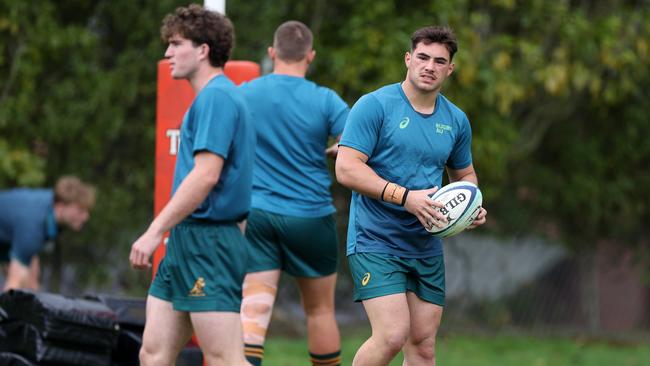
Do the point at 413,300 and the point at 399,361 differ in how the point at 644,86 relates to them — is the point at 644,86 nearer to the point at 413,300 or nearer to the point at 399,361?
the point at 399,361

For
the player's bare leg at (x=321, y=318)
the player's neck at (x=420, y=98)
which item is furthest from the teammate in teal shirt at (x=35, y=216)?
the player's neck at (x=420, y=98)

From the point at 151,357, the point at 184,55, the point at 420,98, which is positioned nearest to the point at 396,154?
the point at 420,98

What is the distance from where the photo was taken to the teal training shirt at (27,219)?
32.1 ft

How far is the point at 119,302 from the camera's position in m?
7.77

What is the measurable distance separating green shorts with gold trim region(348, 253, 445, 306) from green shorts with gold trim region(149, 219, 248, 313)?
795mm

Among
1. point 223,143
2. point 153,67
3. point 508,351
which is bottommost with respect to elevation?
point 508,351

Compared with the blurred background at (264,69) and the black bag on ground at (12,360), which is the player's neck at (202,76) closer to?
the black bag on ground at (12,360)

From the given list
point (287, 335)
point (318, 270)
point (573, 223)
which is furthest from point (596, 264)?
point (318, 270)

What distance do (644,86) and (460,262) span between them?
3535 millimetres

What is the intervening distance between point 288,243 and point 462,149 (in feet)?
4.74

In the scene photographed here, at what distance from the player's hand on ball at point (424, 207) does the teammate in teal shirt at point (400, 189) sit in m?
0.03

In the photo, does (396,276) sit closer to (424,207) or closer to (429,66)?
(424,207)

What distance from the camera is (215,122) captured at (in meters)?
5.54

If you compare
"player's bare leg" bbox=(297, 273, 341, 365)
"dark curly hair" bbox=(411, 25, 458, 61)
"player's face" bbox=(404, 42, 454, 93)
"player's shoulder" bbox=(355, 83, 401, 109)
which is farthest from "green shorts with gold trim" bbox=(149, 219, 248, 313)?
"player's bare leg" bbox=(297, 273, 341, 365)
